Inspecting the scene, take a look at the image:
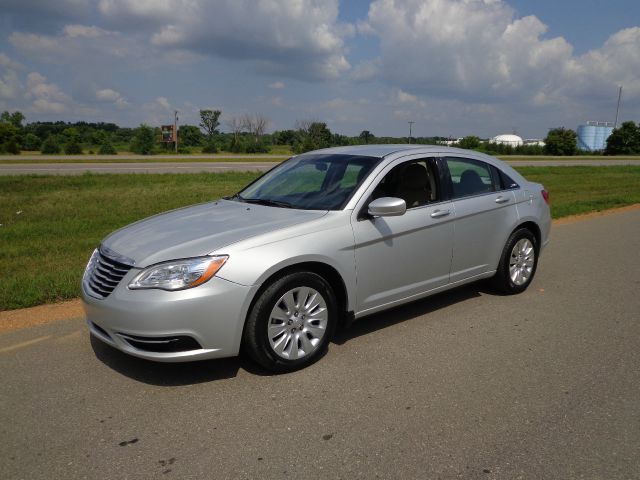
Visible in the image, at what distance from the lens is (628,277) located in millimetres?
6902

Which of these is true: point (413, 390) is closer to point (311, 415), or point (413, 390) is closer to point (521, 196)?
point (311, 415)

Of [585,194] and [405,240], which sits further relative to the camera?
[585,194]

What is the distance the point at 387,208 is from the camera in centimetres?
441

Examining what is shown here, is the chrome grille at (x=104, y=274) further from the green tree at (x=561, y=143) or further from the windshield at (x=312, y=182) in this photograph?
the green tree at (x=561, y=143)

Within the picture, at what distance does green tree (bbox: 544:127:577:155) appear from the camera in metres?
61.8

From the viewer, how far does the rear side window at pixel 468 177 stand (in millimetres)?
5410

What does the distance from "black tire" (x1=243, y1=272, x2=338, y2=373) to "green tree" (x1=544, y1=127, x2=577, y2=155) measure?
64.2 meters

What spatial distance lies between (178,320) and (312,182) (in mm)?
2085

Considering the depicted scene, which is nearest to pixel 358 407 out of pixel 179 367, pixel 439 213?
pixel 179 367

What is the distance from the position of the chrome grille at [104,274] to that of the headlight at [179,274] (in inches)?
7.9

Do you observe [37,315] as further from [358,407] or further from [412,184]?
[412,184]

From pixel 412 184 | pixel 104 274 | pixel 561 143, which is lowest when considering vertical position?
pixel 104 274

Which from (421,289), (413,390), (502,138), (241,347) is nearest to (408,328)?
(421,289)

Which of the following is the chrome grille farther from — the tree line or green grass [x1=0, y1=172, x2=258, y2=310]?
the tree line
